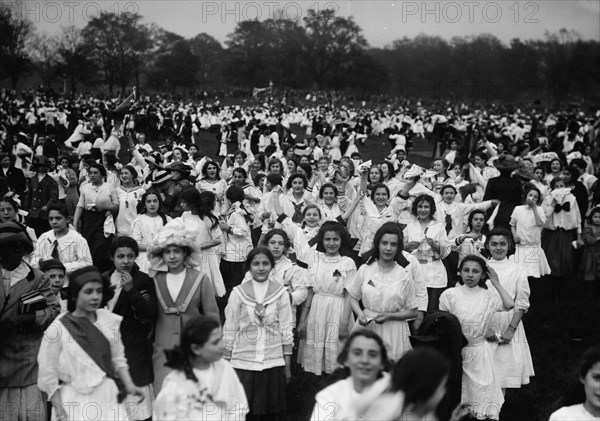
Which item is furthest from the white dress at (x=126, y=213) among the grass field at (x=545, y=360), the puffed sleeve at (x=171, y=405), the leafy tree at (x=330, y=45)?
the leafy tree at (x=330, y=45)

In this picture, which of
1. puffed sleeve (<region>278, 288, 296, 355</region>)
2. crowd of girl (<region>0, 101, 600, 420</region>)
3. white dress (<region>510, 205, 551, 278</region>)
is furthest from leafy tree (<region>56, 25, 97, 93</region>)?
puffed sleeve (<region>278, 288, 296, 355</region>)

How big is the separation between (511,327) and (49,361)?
12.5 feet

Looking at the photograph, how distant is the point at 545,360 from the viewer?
7477 mm

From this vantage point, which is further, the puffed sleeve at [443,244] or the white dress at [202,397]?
the puffed sleeve at [443,244]

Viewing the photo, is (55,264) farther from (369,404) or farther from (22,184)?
(22,184)

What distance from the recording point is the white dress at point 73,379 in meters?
4.15

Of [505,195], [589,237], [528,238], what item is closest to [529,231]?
[528,238]

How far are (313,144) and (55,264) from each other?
12.9 m

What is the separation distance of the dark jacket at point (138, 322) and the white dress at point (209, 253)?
2347 mm

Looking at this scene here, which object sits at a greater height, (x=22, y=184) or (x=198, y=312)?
(x=22, y=184)

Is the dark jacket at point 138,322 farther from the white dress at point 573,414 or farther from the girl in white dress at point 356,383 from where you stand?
the white dress at point 573,414

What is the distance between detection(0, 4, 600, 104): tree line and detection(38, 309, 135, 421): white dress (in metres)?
37.4

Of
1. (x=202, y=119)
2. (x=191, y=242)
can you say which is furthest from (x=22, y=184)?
(x=202, y=119)

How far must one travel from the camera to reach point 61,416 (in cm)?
418
